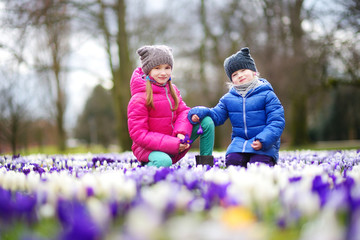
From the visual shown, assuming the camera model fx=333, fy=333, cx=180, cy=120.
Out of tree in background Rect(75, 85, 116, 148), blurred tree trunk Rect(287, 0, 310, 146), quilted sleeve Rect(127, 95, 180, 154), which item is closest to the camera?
quilted sleeve Rect(127, 95, 180, 154)

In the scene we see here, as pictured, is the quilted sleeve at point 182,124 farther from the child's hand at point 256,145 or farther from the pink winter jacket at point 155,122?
the child's hand at point 256,145

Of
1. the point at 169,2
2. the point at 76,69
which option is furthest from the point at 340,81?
the point at 76,69

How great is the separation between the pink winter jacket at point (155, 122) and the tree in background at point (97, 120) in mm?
31035

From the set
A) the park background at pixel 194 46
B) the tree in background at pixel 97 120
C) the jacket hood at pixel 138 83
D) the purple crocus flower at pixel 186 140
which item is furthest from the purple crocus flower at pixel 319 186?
the tree in background at pixel 97 120

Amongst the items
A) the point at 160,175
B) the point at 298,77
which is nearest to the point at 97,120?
the point at 298,77

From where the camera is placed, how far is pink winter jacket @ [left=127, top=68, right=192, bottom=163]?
12.7ft

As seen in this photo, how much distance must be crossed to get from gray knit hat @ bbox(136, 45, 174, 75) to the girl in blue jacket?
707mm

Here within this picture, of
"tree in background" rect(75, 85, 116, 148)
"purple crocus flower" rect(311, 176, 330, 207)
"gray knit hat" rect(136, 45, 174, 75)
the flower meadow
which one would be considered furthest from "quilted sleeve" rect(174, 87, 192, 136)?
"tree in background" rect(75, 85, 116, 148)

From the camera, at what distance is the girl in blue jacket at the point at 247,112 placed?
393cm

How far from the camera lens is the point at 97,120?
3984 cm

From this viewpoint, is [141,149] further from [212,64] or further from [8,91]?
[212,64]

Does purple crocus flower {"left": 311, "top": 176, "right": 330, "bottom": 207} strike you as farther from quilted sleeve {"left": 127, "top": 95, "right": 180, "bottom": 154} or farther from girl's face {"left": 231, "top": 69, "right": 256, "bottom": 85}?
girl's face {"left": 231, "top": 69, "right": 256, "bottom": 85}

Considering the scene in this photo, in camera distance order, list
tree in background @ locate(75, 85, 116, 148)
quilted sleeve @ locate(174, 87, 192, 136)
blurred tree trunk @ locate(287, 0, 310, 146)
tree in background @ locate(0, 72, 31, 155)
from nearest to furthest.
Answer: quilted sleeve @ locate(174, 87, 192, 136), tree in background @ locate(0, 72, 31, 155), blurred tree trunk @ locate(287, 0, 310, 146), tree in background @ locate(75, 85, 116, 148)

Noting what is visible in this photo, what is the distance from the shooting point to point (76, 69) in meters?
12.8
